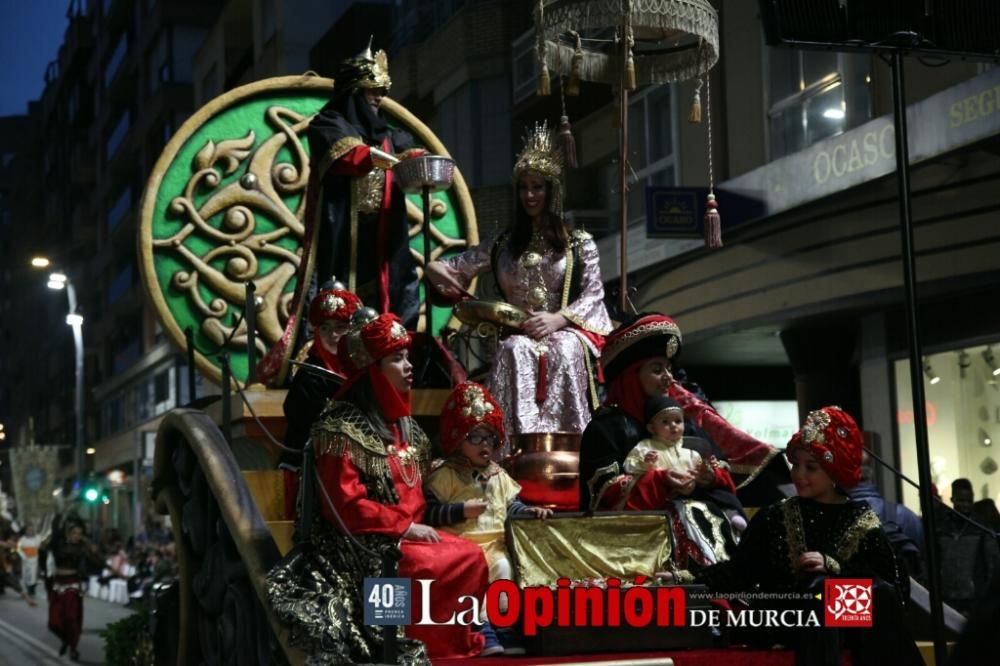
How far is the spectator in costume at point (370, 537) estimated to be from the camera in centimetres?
633

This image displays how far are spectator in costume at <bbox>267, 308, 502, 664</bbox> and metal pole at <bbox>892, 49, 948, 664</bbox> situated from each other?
192cm

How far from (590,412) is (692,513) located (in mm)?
1622

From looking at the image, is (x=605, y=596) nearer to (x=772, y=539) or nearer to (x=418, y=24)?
(x=772, y=539)

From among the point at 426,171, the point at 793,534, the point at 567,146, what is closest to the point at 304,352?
the point at 426,171

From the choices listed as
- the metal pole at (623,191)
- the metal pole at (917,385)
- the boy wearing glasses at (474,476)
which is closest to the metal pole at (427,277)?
the metal pole at (623,191)

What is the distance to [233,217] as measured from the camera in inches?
439

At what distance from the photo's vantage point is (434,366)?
9227 millimetres

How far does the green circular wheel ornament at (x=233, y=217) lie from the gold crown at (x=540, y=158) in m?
1.71

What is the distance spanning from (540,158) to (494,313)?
924 mm

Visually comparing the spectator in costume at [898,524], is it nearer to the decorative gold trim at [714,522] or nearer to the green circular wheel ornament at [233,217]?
the decorative gold trim at [714,522]

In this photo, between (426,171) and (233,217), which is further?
(233,217)

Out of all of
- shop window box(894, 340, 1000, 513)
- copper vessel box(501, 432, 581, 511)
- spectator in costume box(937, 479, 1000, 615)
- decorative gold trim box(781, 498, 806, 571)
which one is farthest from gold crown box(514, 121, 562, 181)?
shop window box(894, 340, 1000, 513)

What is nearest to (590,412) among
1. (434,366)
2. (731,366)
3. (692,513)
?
(434,366)

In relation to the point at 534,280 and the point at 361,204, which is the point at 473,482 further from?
the point at 361,204
